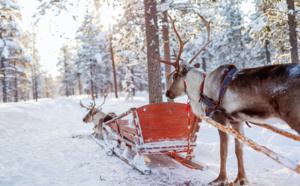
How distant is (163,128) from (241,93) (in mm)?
2245

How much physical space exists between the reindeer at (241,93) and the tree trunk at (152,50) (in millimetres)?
2542

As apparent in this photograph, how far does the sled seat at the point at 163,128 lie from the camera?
4.77 m

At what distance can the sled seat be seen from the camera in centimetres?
477

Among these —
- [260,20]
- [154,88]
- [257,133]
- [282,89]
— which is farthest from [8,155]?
[260,20]

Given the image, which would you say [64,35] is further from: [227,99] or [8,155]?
[227,99]

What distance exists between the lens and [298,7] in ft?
30.5

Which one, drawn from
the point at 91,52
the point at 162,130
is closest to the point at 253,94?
the point at 162,130

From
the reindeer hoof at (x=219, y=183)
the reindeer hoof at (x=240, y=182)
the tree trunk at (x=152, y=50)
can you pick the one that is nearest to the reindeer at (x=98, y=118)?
the tree trunk at (x=152, y=50)

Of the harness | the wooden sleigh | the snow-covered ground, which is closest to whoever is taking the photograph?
the harness

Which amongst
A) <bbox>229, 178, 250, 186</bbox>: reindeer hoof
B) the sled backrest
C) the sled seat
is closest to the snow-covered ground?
<bbox>229, 178, 250, 186</bbox>: reindeer hoof

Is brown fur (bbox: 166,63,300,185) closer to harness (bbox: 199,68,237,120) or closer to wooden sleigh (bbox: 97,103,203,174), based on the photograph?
harness (bbox: 199,68,237,120)

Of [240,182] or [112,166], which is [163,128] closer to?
[112,166]

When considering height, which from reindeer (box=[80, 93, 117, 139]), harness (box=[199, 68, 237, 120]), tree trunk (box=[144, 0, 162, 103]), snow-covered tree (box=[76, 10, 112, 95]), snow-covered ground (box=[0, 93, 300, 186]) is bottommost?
snow-covered ground (box=[0, 93, 300, 186])

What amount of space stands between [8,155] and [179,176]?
16.8ft
